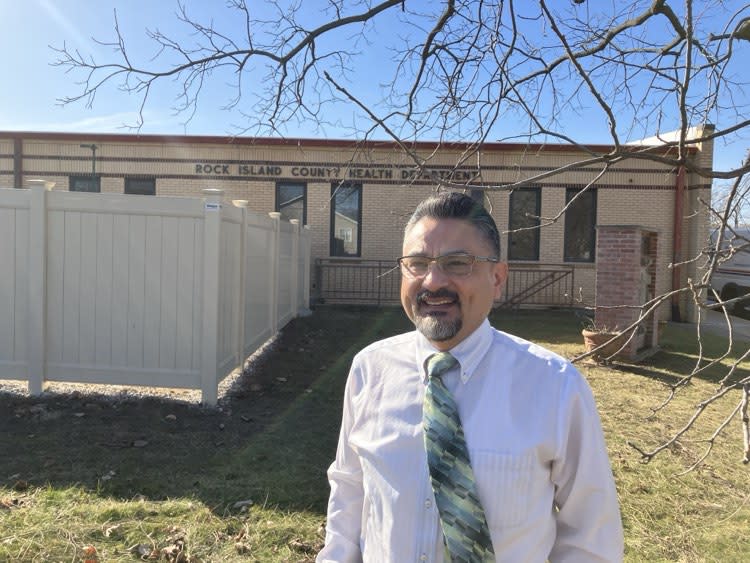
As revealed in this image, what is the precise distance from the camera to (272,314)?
9.03 meters

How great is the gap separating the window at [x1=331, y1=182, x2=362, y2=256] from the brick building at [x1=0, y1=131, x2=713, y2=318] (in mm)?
29

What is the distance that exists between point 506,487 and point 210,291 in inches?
186

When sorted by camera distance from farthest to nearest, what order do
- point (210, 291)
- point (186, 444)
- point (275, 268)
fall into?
point (275, 268), point (210, 291), point (186, 444)

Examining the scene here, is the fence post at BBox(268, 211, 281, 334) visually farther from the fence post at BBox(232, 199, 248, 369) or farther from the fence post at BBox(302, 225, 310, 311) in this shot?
the fence post at BBox(302, 225, 310, 311)

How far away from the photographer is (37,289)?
5719 mm

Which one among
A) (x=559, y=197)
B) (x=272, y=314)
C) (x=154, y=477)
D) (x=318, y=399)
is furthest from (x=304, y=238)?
(x=154, y=477)

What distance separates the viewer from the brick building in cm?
1600

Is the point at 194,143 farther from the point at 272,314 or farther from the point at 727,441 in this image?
the point at 727,441

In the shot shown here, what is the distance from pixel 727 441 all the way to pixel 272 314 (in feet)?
20.6

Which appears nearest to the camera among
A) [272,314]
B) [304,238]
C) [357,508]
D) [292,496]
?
[357,508]

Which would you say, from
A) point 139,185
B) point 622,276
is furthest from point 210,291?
point 139,185

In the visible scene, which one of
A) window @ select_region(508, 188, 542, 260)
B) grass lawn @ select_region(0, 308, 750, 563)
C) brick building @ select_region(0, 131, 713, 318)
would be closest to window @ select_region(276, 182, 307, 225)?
brick building @ select_region(0, 131, 713, 318)

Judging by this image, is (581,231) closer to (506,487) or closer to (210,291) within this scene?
(210,291)

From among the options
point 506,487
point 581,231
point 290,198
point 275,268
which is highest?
point 290,198
